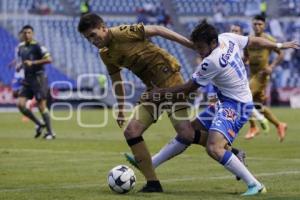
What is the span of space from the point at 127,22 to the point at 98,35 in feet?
105

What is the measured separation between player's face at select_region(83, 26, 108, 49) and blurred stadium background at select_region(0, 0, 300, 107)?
1099 inches

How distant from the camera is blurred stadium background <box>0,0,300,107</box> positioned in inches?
1556

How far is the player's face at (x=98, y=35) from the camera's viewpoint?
952 centimetres

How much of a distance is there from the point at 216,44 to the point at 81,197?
214 centimetres

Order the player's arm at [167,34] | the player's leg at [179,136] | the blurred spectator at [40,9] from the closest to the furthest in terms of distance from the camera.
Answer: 1. the player's arm at [167,34]
2. the player's leg at [179,136]
3. the blurred spectator at [40,9]

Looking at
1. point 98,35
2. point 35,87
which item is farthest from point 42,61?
point 98,35

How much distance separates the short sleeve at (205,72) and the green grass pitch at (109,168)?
120 cm

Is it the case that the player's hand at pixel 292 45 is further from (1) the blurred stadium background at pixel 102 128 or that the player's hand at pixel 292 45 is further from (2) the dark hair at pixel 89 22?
(2) the dark hair at pixel 89 22

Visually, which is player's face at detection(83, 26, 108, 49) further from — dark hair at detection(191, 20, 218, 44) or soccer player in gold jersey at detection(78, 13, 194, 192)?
dark hair at detection(191, 20, 218, 44)

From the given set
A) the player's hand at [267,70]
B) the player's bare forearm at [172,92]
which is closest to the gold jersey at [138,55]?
the player's bare forearm at [172,92]

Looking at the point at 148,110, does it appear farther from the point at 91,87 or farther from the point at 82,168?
the point at 91,87

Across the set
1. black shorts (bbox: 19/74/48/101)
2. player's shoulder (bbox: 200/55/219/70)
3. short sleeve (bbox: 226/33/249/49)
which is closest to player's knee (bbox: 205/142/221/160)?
player's shoulder (bbox: 200/55/219/70)

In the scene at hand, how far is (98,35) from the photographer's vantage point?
31.4ft

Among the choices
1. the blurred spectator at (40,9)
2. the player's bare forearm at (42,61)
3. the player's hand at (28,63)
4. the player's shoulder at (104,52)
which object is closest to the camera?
the player's shoulder at (104,52)
